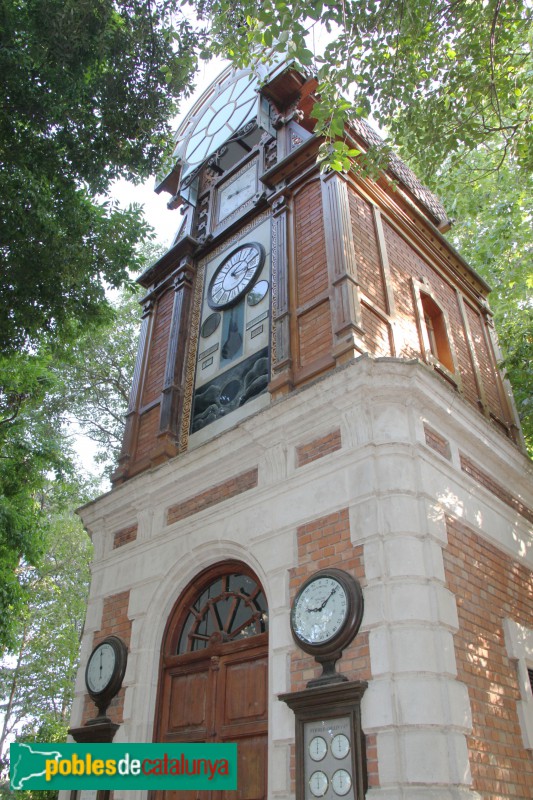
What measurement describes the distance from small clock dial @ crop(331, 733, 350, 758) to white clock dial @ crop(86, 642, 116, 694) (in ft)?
11.7

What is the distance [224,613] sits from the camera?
7816mm

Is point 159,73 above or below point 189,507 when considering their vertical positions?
above

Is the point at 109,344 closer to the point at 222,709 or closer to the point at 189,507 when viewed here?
the point at 189,507

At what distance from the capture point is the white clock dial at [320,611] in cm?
607

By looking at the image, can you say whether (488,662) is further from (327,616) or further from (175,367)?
(175,367)

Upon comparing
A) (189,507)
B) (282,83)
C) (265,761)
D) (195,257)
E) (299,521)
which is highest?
(282,83)

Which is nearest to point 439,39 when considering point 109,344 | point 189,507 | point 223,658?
point 189,507

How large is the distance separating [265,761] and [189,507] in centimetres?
312

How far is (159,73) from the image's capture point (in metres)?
9.40

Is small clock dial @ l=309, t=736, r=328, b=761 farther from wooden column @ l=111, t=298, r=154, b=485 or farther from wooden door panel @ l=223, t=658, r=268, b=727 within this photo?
wooden column @ l=111, t=298, r=154, b=485

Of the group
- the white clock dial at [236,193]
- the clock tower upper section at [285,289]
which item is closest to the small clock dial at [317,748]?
the clock tower upper section at [285,289]

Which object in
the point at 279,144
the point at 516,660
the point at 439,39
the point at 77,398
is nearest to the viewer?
the point at 516,660

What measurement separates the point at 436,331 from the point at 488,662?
5.46 meters

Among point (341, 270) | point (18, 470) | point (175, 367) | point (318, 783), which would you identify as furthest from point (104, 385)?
point (318, 783)
